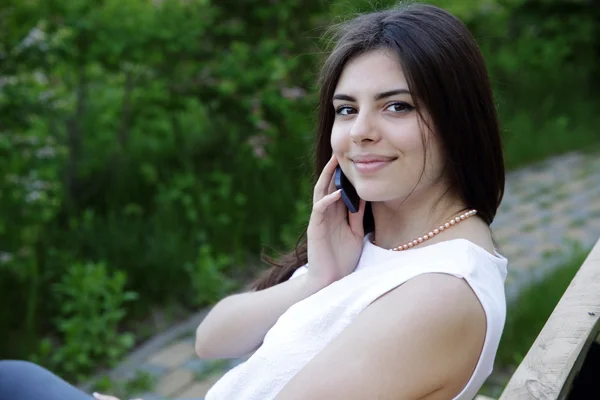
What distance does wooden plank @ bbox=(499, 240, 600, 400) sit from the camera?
1296 millimetres

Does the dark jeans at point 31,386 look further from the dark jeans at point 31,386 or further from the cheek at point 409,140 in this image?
the cheek at point 409,140

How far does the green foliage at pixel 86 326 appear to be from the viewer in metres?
3.71

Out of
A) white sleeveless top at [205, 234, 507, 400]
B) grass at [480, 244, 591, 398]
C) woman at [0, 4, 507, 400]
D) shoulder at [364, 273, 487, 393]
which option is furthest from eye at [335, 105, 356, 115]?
grass at [480, 244, 591, 398]

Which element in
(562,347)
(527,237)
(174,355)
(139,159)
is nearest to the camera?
(562,347)

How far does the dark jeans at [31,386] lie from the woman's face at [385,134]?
2.97ft

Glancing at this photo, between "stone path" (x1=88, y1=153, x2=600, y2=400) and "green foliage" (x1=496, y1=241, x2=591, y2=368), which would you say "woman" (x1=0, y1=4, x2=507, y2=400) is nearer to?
"green foliage" (x1=496, y1=241, x2=591, y2=368)

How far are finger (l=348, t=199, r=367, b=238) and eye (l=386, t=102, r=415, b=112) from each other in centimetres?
38

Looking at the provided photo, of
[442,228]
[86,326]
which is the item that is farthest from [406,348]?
[86,326]

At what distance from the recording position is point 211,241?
15.8 ft

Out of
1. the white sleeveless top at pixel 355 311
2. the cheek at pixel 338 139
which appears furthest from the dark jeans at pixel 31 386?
the cheek at pixel 338 139

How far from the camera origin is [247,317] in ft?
6.70

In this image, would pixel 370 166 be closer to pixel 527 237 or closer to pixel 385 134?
pixel 385 134

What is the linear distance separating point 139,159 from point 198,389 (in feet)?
6.68

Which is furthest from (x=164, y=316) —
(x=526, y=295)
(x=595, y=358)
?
(x=595, y=358)
